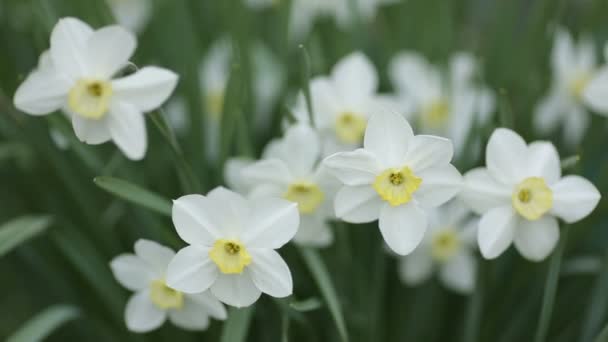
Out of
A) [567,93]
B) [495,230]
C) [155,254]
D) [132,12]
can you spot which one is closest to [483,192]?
[495,230]

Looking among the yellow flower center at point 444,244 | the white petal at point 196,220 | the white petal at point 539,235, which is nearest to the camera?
the white petal at point 196,220

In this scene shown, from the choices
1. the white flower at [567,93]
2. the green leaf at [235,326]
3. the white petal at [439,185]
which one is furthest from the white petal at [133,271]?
the white flower at [567,93]

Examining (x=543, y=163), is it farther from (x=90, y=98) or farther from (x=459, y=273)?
(x=90, y=98)

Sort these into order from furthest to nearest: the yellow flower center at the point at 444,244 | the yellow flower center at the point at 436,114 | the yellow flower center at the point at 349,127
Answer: the yellow flower center at the point at 436,114
the yellow flower center at the point at 444,244
the yellow flower center at the point at 349,127

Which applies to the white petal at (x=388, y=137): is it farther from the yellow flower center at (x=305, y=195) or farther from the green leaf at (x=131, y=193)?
the green leaf at (x=131, y=193)

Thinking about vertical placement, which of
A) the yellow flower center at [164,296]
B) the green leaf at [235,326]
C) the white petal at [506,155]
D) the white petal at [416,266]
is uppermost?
the white petal at [506,155]

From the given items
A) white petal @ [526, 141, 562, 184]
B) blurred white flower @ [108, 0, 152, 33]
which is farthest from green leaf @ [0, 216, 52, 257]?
blurred white flower @ [108, 0, 152, 33]

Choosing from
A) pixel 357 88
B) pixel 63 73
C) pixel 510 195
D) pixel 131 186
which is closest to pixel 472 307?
pixel 510 195

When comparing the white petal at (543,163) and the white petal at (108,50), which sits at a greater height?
the white petal at (108,50)

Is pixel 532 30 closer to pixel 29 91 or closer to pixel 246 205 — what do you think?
pixel 246 205
